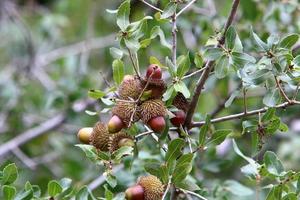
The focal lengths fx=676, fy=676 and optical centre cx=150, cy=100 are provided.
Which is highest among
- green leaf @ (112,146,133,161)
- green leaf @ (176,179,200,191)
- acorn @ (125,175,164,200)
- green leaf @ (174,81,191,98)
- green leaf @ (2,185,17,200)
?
green leaf @ (174,81,191,98)

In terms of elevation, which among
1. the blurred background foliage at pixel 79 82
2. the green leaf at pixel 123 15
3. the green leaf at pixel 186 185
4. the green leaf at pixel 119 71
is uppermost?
the blurred background foliage at pixel 79 82

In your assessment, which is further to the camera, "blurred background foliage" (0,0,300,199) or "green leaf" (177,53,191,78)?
"blurred background foliage" (0,0,300,199)

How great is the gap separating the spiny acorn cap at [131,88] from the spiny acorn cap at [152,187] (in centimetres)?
15

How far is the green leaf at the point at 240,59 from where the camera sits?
3.91 feet

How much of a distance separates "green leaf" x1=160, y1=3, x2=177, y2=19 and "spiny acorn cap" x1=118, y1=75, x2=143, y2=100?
0.41ft

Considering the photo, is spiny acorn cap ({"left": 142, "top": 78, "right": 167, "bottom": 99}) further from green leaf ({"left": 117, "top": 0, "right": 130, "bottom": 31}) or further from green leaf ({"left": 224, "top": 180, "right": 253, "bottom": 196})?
green leaf ({"left": 224, "top": 180, "right": 253, "bottom": 196})

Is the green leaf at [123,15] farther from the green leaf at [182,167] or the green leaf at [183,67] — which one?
the green leaf at [182,167]

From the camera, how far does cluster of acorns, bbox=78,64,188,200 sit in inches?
46.4

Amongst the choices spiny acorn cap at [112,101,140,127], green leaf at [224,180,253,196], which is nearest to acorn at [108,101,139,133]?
spiny acorn cap at [112,101,140,127]

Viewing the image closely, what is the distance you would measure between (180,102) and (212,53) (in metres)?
0.13

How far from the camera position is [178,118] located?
4.10 feet

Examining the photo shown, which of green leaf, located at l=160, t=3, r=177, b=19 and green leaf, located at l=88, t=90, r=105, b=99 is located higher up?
green leaf, located at l=160, t=3, r=177, b=19

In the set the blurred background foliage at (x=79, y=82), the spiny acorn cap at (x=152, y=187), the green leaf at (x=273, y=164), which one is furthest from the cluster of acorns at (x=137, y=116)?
the blurred background foliage at (x=79, y=82)

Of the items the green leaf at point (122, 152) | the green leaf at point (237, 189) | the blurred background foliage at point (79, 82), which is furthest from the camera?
the blurred background foliage at point (79, 82)
